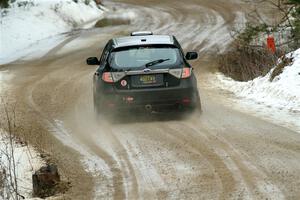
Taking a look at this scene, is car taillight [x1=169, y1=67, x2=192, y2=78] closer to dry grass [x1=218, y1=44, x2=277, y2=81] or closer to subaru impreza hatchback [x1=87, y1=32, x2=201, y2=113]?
subaru impreza hatchback [x1=87, y1=32, x2=201, y2=113]

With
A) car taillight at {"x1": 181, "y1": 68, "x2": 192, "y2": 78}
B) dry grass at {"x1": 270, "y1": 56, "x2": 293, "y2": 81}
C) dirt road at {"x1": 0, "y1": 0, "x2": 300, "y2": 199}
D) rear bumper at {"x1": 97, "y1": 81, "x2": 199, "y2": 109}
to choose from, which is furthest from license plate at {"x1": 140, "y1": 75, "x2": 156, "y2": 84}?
dry grass at {"x1": 270, "y1": 56, "x2": 293, "y2": 81}

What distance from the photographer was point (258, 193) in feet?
24.2

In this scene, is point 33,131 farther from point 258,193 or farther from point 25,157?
point 258,193

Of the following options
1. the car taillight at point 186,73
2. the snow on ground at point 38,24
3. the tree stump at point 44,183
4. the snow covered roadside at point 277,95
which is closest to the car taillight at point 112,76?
the car taillight at point 186,73

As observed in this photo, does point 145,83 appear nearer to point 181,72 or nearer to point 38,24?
point 181,72

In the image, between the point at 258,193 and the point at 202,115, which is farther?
the point at 202,115

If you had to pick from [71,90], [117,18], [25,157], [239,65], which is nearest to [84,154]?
[25,157]

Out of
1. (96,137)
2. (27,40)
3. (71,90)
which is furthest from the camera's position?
(27,40)

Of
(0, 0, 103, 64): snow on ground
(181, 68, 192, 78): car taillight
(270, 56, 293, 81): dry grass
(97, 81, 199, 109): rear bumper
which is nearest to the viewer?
(97, 81, 199, 109): rear bumper

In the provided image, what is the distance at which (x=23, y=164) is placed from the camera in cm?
911

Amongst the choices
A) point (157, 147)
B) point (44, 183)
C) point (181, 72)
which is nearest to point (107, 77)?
point (181, 72)

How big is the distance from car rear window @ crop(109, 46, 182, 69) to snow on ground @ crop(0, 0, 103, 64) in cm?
1164

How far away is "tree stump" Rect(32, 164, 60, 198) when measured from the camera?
7.73 meters

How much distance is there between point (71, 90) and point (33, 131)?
4.87 meters
